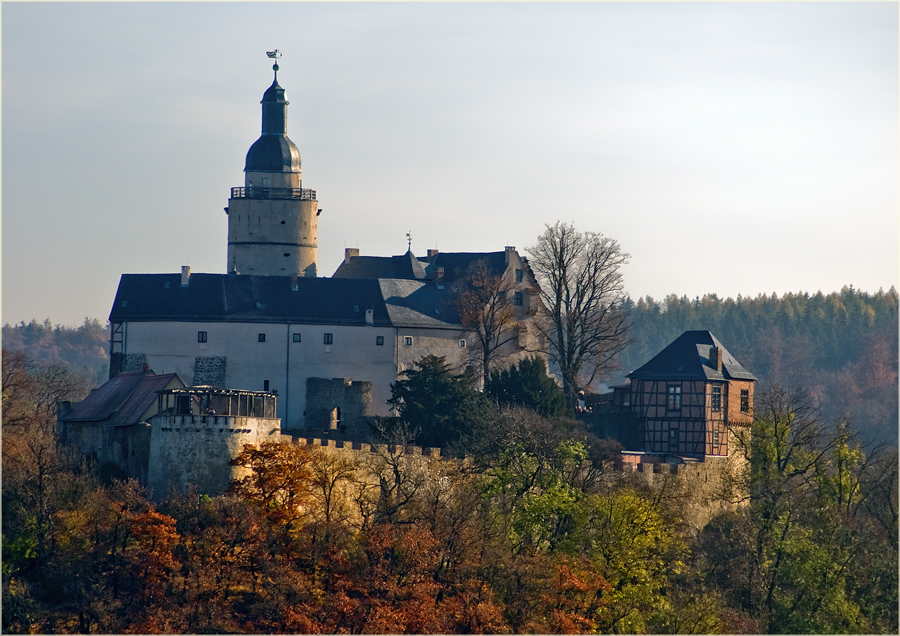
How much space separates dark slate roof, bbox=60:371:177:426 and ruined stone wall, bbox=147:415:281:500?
2358 mm

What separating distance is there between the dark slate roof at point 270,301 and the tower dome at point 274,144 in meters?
6.59

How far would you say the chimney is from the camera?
57156 mm

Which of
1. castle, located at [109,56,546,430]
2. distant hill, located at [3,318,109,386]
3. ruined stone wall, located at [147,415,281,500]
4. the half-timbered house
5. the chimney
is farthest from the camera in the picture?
distant hill, located at [3,318,109,386]

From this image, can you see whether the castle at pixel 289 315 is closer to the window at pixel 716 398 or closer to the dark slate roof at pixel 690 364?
the dark slate roof at pixel 690 364

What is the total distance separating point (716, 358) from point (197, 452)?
23228 millimetres

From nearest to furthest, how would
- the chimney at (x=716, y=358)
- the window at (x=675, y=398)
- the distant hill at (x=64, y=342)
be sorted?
1. the window at (x=675, y=398)
2. the chimney at (x=716, y=358)
3. the distant hill at (x=64, y=342)

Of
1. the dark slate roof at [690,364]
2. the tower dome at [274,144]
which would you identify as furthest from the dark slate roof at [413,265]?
the dark slate roof at [690,364]

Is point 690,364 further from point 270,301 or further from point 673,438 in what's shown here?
point 270,301

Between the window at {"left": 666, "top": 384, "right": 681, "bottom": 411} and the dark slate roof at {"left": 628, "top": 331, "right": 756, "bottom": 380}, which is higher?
the dark slate roof at {"left": 628, "top": 331, "right": 756, "bottom": 380}

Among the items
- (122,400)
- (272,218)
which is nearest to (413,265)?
(272,218)

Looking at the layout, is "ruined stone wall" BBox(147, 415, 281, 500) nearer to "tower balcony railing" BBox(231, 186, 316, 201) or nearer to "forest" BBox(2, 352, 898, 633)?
"forest" BBox(2, 352, 898, 633)

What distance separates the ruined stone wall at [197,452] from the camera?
41.4 meters

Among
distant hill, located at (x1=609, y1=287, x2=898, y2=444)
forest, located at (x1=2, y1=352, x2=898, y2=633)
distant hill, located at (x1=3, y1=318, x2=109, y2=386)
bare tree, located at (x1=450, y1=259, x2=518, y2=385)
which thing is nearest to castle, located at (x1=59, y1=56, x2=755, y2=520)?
bare tree, located at (x1=450, y1=259, x2=518, y2=385)

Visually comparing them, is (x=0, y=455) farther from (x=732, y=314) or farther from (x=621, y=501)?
(x=732, y=314)
